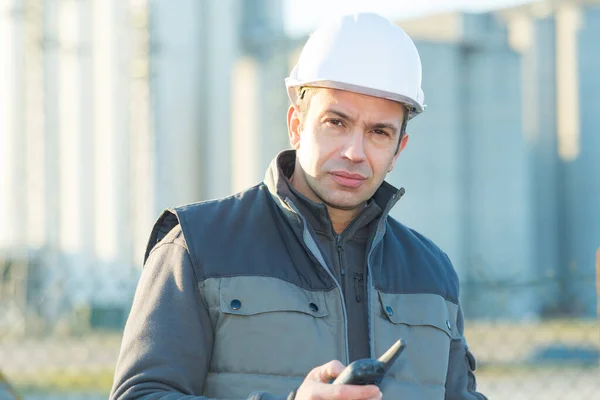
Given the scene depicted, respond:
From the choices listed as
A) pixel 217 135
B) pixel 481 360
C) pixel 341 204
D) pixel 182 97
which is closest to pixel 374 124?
pixel 341 204

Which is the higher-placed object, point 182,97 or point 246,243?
point 182,97

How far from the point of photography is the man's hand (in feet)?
5.64

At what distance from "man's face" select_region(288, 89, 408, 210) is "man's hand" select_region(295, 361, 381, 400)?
1.82 feet

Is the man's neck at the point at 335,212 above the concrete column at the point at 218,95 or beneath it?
beneath

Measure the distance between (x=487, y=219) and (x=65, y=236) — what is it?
611 inches

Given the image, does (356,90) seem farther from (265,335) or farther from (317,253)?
(265,335)

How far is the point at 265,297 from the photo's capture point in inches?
84.7

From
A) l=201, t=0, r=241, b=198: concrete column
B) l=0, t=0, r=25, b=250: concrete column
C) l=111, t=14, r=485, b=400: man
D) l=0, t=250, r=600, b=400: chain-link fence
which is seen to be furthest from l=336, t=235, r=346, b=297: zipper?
l=201, t=0, r=241, b=198: concrete column

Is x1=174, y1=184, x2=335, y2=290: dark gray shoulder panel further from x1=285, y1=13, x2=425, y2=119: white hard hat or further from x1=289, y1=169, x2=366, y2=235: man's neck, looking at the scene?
x1=285, y1=13, x2=425, y2=119: white hard hat

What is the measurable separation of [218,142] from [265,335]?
31649 millimetres

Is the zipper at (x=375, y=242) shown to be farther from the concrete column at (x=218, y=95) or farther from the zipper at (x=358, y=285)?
the concrete column at (x=218, y=95)

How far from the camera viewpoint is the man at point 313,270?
6.91 ft

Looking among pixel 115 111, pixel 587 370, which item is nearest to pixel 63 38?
pixel 115 111

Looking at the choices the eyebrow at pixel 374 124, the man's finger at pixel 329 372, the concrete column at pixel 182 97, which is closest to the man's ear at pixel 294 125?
the eyebrow at pixel 374 124
